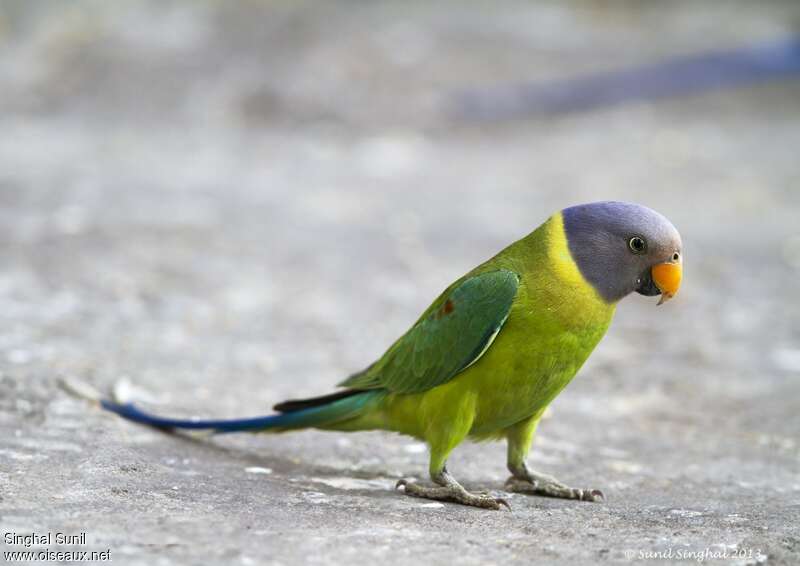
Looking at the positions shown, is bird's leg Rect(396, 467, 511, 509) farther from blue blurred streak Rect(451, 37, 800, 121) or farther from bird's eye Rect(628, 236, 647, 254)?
blue blurred streak Rect(451, 37, 800, 121)

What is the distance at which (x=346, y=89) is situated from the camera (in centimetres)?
1149

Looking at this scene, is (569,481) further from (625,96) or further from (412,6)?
(412,6)

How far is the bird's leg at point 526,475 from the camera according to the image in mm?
3688

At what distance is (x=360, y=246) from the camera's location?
7500mm

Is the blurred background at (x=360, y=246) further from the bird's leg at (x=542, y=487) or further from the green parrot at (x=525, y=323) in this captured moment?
the green parrot at (x=525, y=323)

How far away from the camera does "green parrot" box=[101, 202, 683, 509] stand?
11.1 feet

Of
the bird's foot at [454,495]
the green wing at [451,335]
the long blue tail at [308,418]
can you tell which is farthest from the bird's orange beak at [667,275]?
the long blue tail at [308,418]

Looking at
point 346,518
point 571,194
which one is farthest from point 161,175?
point 346,518

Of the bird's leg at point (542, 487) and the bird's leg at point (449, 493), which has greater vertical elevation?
the bird's leg at point (542, 487)

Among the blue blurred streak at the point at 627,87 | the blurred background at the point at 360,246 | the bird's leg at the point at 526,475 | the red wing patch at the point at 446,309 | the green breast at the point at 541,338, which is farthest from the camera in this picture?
the blue blurred streak at the point at 627,87

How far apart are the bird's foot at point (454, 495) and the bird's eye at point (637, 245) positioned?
3.10 ft

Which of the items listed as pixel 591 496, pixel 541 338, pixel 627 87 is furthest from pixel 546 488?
pixel 627 87

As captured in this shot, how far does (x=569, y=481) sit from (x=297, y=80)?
8315mm


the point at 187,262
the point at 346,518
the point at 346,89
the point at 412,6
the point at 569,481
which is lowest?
the point at 346,518
